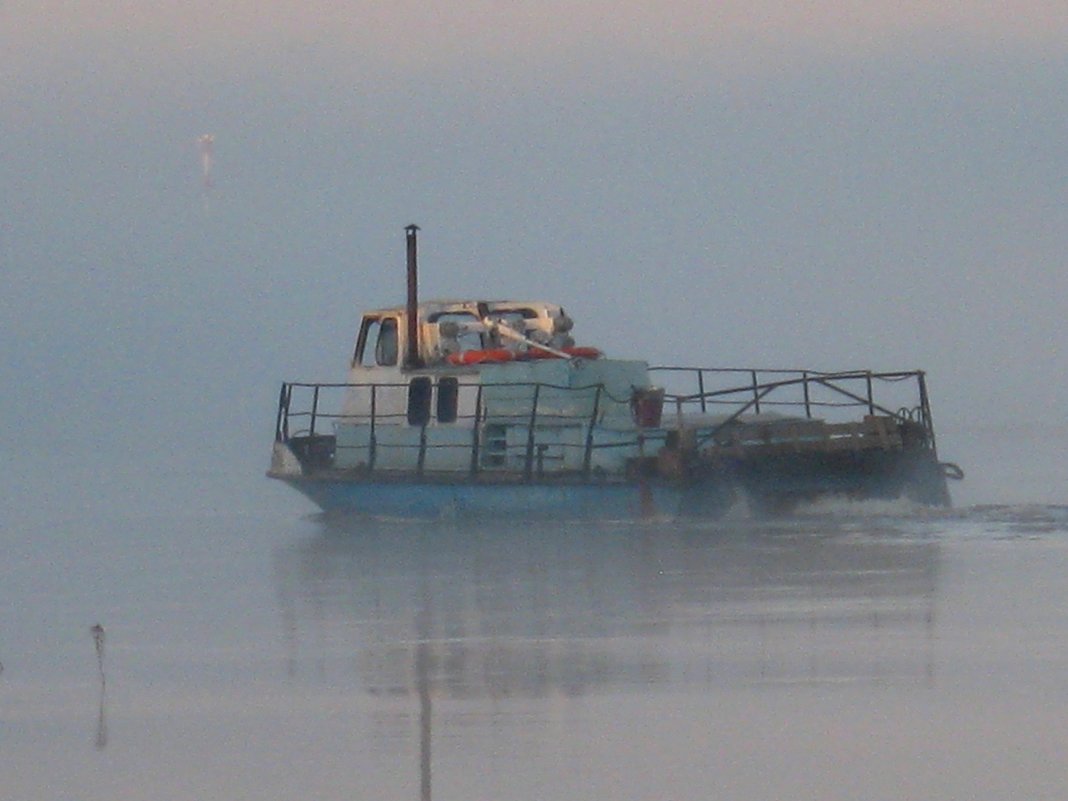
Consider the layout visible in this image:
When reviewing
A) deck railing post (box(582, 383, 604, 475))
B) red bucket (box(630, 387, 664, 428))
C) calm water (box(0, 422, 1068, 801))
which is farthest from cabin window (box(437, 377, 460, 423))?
calm water (box(0, 422, 1068, 801))

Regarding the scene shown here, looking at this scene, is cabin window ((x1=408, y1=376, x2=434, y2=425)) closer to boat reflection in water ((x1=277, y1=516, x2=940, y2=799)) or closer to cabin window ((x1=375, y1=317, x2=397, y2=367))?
cabin window ((x1=375, y1=317, x2=397, y2=367))

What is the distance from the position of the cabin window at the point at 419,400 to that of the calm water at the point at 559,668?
2763 mm

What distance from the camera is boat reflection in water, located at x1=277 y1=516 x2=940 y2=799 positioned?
1221cm

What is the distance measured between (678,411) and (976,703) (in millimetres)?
13563

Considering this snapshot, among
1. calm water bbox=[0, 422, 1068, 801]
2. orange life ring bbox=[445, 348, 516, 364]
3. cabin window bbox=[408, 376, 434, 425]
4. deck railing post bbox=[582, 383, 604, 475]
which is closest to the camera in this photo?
calm water bbox=[0, 422, 1068, 801]

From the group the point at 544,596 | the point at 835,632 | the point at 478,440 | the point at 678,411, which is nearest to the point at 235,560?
the point at 478,440

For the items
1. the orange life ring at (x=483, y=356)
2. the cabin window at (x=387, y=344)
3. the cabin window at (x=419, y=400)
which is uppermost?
the cabin window at (x=387, y=344)

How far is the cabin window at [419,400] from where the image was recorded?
25.9 metres

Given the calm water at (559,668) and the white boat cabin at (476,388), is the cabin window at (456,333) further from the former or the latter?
the calm water at (559,668)

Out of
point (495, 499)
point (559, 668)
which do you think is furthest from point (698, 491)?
point (559, 668)

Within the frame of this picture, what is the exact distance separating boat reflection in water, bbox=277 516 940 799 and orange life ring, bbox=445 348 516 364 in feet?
6.24

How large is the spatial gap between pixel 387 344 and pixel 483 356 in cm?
161

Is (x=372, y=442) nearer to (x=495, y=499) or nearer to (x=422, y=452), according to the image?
(x=422, y=452)

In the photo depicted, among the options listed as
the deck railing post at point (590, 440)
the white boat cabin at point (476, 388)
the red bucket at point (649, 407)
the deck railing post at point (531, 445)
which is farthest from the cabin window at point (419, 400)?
the red bucket at point (649, 407)
